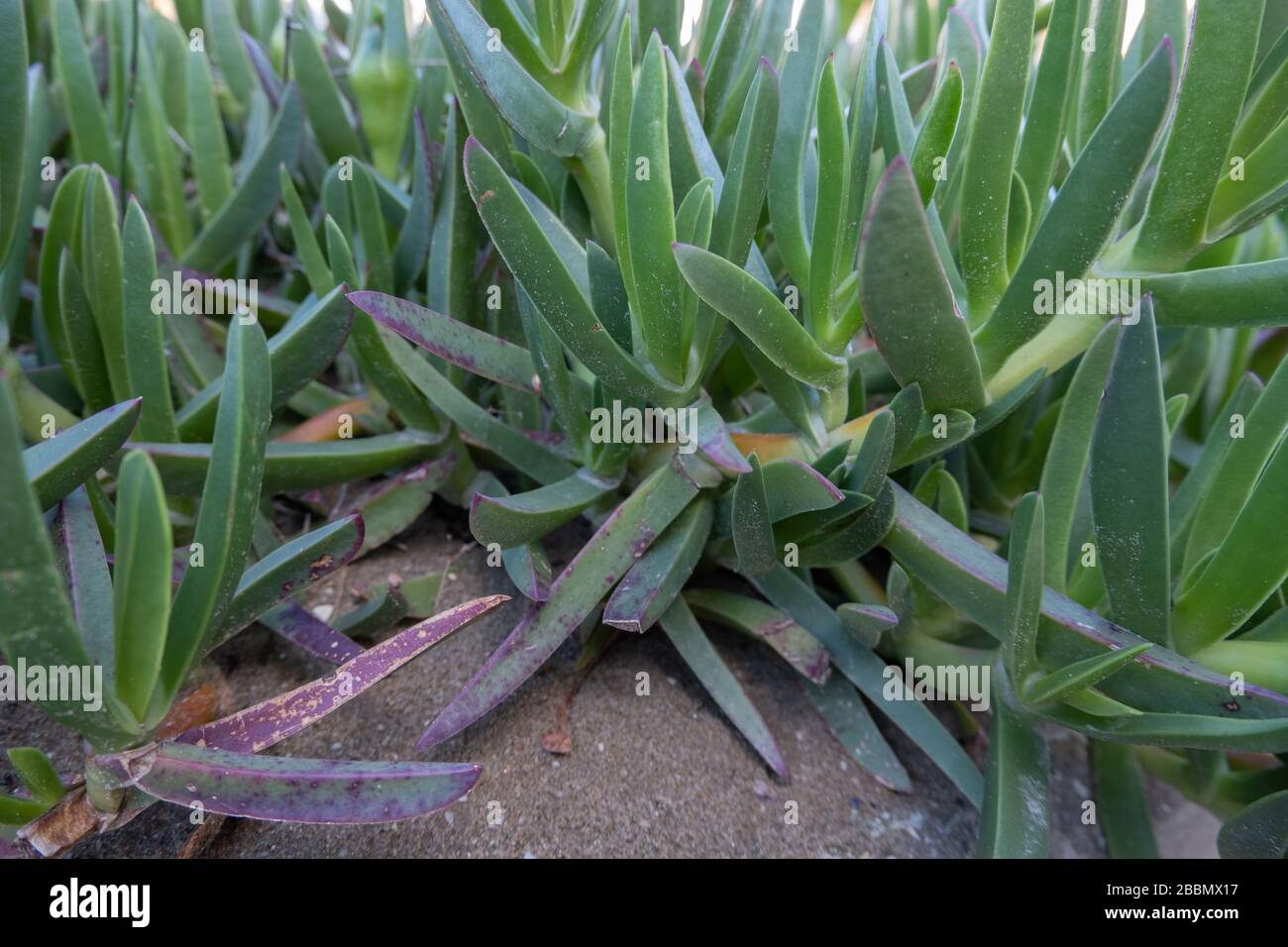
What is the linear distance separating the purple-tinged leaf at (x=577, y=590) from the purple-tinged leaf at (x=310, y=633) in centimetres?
10

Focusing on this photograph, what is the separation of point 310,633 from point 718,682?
37 cm

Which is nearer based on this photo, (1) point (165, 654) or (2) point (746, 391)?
(1) point (165, 654)

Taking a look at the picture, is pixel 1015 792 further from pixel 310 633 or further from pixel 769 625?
pixel 310 633

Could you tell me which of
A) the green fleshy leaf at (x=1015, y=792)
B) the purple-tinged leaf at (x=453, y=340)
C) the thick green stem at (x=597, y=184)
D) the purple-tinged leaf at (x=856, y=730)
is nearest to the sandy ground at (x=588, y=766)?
the purple-tinged leaf at (x=856, y=730)

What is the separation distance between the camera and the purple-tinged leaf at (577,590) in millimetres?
698

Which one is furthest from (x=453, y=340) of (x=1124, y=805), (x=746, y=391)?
(x=1124, y=805)

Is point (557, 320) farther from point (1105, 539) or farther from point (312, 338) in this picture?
point (1105, 539)

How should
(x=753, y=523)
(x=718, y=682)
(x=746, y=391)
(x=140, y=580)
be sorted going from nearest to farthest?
(x=140, y=580)
(x=753, y=523)
(x=718, y=682)
(x=746, y=391)

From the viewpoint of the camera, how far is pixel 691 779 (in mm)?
788

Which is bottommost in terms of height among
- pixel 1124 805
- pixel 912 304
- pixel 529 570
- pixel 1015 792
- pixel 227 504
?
pixel 1124 805

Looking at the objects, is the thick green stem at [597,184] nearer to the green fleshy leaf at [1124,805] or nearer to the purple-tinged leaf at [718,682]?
the purple-tinged leaf at [718,682]

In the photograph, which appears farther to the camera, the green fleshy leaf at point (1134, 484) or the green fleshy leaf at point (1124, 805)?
the green fleshy leaf at point (1124, 805)

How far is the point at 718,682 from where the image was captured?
81cm
